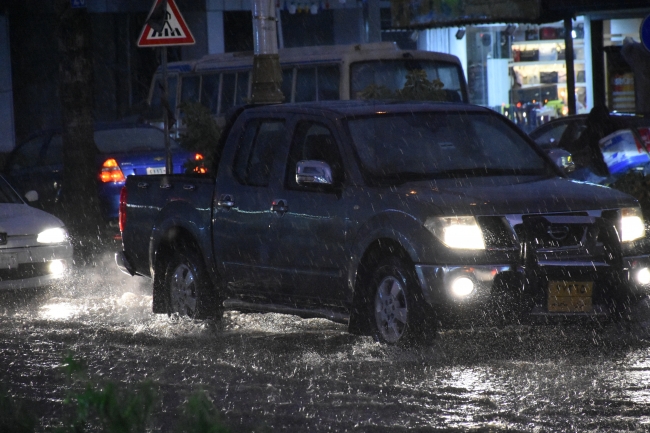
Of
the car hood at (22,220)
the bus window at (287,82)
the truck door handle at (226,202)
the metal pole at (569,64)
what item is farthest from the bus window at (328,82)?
the truck door handle at (226,202)

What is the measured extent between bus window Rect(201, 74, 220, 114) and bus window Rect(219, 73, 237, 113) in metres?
0.22

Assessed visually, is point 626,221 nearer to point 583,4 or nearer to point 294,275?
point 294,275

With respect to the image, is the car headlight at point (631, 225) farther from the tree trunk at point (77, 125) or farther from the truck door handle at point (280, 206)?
the tree trunk at point (77, 125)

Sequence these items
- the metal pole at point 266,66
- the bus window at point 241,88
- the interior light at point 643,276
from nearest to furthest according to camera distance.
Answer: the interior light at point 643,276 < the metal pole at point 266,66 < the bus window at point 241,88

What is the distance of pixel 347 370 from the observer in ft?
25.4

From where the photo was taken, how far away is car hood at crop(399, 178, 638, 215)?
309 inches

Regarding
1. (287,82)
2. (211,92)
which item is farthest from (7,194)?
(211,92)

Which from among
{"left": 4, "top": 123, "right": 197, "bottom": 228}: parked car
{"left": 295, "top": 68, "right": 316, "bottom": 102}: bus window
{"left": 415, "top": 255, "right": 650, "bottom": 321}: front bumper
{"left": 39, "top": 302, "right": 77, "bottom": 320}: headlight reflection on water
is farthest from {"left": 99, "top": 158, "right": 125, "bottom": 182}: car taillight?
{"left": 415, "top": 255, "right": 650, "bottom": 321}: front bumper

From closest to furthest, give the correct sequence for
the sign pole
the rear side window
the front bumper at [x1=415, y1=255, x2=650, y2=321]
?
1. the front bumper at [x1=415, y1=255, x2=650, y2=321]
2. the rear side window
3. the sign pole

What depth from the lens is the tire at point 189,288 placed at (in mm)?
9859

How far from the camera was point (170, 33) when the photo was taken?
15.6 meters

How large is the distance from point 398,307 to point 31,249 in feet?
16.4

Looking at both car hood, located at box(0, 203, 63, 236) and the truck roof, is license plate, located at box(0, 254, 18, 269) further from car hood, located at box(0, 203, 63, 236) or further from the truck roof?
the truck roof

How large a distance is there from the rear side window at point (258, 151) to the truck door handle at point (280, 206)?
0.26 meters
